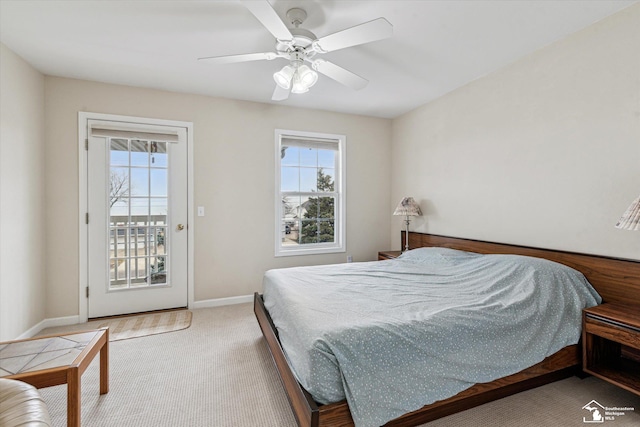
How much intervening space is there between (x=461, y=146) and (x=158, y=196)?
350 centimetres

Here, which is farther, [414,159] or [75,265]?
[414,159]

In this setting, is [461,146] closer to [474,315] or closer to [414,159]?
[414,159]

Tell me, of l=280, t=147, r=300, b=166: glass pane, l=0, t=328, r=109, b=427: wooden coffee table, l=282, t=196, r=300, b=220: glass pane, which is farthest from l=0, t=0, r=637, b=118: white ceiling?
l=0, t=328, r=109, b=427: wooden coffee table

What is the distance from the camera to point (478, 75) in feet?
9.72

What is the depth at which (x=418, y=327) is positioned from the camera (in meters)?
1.56

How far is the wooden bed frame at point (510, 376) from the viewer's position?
1341 millimetres

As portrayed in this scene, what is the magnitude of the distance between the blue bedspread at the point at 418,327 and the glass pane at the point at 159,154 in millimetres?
1988

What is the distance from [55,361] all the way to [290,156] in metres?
3.09

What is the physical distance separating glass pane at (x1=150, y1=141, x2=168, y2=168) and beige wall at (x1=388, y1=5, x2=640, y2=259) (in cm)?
327

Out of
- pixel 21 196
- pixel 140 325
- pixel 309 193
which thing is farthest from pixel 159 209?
pixel 309 193

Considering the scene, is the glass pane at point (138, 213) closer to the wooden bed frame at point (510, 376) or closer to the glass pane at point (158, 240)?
the glass pane at point (158, 240)

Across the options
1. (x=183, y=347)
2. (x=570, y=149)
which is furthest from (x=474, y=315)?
(x=183, y=347)

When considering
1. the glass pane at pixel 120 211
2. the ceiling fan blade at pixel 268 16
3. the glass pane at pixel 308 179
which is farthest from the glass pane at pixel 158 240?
the ceiling fan blade at pixel 268 16

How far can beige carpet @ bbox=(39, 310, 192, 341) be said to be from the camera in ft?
9.24
